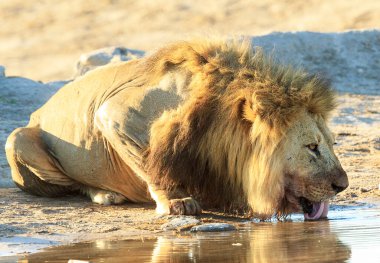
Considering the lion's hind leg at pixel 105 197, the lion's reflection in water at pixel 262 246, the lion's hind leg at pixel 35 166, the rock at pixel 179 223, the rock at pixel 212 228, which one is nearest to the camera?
the lion's reflection in water at pixel 262 246

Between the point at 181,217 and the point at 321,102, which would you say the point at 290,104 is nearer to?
the point at 321,102

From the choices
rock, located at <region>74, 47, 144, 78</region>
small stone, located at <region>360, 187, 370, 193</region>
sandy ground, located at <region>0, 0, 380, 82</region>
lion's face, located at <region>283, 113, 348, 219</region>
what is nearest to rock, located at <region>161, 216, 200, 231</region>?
lion's face, located at <region>283, 113, 348, 219</region>

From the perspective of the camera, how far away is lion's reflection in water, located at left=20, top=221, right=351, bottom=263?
571cm

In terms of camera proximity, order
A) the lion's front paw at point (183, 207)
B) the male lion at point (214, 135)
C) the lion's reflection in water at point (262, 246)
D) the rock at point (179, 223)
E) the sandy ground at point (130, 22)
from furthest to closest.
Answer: the sandy ground at point (130, 22) < the lion's front paw at point (183, 207) < the male lion at point (214, 135) < the rock at point (179, 223) < the lion's reflection in water at point (262, 246)

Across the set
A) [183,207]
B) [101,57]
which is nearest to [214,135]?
[183,207]

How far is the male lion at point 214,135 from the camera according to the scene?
7074mm

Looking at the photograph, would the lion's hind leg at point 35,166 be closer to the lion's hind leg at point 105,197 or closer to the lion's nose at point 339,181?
the lion's hind leg at point 105,197

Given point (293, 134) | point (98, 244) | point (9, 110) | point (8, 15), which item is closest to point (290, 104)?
point (293, 134)

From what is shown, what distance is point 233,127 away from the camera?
7262 millimetres

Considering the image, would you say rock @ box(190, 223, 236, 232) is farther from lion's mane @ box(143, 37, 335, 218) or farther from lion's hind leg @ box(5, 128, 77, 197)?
lion's hind leg @ box(5, 128, 77, 197)

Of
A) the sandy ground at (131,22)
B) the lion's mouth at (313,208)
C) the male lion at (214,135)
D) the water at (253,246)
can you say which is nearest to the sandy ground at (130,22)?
the sandy ground at (131,22)

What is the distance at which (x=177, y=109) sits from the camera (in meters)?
7.51

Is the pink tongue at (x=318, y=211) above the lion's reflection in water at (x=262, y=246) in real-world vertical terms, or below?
above

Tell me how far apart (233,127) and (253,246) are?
4.19 ft
